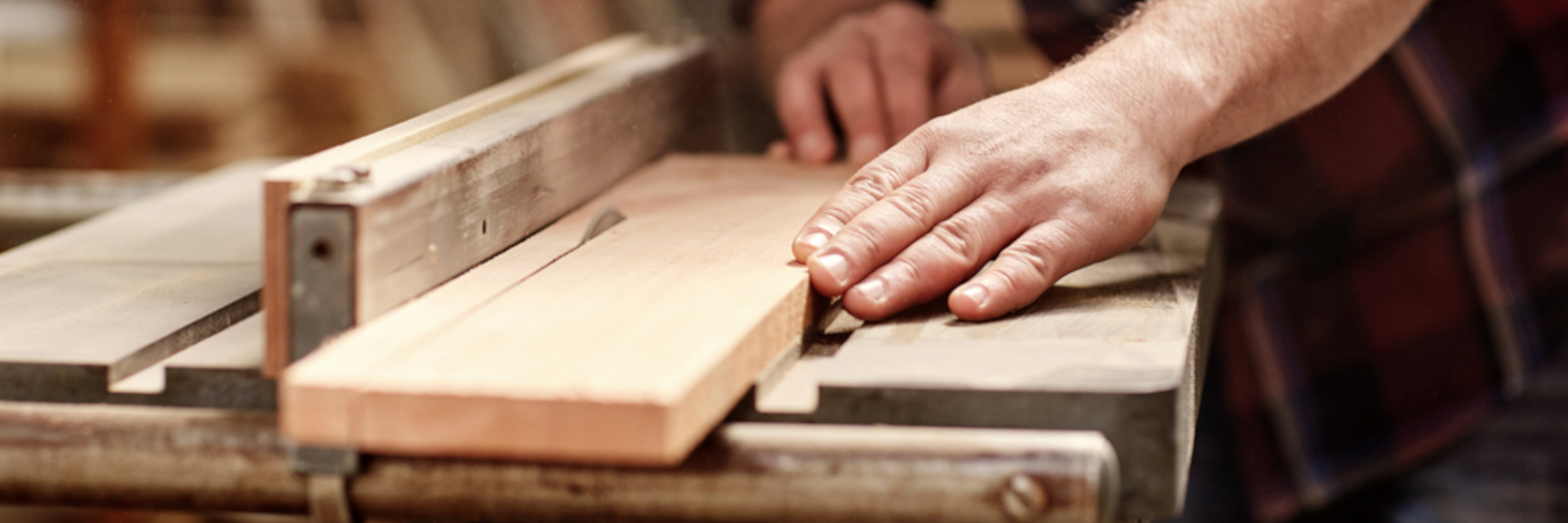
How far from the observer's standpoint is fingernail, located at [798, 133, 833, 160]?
1258mm

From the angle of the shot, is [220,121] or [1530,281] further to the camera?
[220,121]

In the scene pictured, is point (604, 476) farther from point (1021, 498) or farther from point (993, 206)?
point (993, 206)

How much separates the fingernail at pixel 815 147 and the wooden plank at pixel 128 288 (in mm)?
529

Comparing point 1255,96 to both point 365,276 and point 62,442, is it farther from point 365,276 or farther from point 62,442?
point 62,442

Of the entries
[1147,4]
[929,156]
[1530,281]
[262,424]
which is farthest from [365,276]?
[1530,281]

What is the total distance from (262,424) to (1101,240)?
1.76 feet

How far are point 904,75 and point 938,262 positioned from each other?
560 millimetres

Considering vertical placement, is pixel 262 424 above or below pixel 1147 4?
below

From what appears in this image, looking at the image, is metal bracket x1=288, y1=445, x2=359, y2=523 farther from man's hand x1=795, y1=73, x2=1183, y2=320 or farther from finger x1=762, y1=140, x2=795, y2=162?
finger x1=762, y1=140, x2=795, y2=162

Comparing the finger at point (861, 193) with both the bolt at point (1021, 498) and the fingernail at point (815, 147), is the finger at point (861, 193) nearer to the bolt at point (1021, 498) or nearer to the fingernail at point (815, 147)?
the bolt at point (1021, 498)

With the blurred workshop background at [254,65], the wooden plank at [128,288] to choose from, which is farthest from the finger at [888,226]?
the blurred workshop background at [254,65]

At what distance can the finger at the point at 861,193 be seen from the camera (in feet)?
2.56

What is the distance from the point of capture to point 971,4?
8.42 feet

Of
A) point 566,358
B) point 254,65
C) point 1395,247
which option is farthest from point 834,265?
point 254,65
